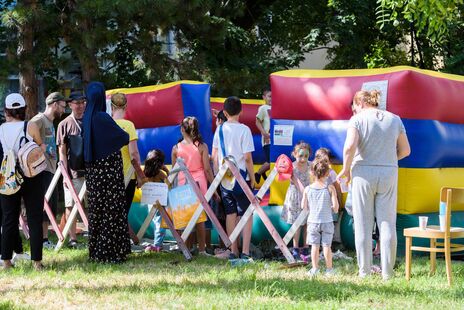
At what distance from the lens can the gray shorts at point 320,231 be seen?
7703mm

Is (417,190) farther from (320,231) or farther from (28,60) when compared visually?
(28,60)

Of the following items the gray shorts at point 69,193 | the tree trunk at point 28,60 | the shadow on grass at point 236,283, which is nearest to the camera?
the shadow on grass at point 236,283

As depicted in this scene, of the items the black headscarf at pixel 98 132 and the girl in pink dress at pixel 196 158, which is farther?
the girl in pink dress at pixel 196 158

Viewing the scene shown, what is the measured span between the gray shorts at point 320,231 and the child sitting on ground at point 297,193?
3.18 feet

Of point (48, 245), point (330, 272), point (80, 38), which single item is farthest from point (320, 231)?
point (80, 38)

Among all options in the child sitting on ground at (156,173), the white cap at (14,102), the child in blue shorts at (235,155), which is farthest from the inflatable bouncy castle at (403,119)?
the white cap at (14,102)

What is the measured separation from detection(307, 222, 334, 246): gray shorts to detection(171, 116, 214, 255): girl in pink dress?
173cm

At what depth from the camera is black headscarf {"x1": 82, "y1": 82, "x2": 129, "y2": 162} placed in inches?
328

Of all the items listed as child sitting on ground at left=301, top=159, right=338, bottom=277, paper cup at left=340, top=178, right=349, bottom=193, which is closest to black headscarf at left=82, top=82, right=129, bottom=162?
child sitting on ground at left=301, top=159, right=338, bottom=277

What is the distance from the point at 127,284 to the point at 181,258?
1.82 meters

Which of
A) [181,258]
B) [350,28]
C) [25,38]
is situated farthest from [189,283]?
[350,28]

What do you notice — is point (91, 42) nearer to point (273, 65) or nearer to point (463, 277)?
point (273, 65)

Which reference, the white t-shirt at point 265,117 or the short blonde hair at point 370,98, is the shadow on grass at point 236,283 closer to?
the short blonde hair at point 370,98

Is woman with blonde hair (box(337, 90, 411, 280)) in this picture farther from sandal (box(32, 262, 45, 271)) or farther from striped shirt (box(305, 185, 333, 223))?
sandal (box(32, 262, 45, 271))
